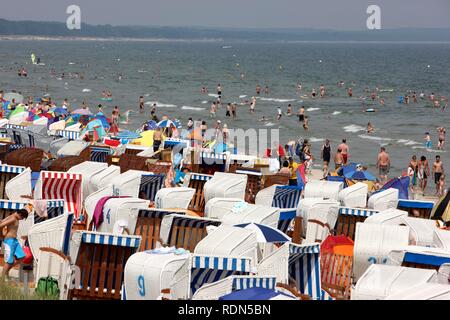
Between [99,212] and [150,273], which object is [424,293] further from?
[99,212]

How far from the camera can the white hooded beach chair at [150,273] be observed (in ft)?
25.5

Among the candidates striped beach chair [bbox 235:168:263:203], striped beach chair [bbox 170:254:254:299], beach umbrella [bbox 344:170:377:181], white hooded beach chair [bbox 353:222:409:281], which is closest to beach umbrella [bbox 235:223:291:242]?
white hooded beach chair [bbox 353:222:409:281]

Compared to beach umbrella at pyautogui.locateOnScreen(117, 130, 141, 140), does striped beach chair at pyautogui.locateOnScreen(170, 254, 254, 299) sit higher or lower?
higher

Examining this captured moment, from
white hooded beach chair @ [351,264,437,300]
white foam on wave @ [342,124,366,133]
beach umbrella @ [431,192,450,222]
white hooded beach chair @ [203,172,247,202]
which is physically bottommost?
white foam on wave @ [342,124,366,133]

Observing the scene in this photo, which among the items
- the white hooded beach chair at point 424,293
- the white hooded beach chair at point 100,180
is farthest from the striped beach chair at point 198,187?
the white hooded beach chair at point 424,293

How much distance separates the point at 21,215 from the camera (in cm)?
966

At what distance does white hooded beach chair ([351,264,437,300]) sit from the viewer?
22.3ft

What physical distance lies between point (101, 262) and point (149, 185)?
482 centimetres

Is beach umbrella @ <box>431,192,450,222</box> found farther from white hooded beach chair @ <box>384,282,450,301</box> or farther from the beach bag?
the beach bag

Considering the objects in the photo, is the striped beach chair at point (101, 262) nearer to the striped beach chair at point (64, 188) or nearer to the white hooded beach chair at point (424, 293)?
the white hooded beach chair at point (424, 293)

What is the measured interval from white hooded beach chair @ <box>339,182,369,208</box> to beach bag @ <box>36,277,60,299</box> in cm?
576

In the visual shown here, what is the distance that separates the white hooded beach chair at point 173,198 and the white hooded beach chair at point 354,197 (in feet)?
8.39

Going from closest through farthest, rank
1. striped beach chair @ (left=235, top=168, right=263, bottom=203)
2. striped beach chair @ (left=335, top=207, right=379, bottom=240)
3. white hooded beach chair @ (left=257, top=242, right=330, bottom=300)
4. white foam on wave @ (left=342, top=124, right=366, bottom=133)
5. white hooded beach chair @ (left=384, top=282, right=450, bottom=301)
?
white hooded beach chair @ (left=384, top=282, right=450, bottom=301)
white hooded beach chair @ (left=257, top=242, right=330, bottom=300)
striped beach chair @ (left=335, top=207, right=379, bottom=240)
striped beach chair @ (left=235, top=168, right=263, bottom=203)
white foam on wave @ (left=342, top=124, right=366, bottom=133)

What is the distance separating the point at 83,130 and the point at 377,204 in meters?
12.6
